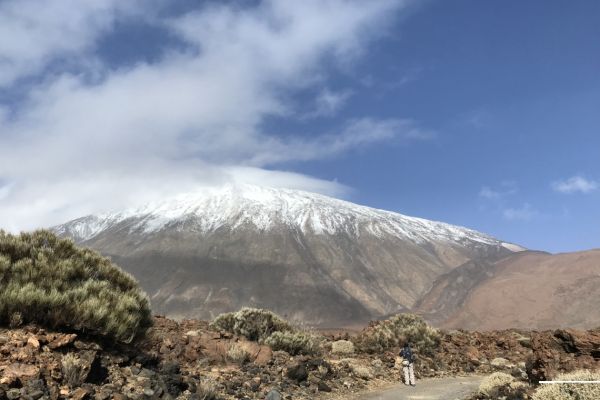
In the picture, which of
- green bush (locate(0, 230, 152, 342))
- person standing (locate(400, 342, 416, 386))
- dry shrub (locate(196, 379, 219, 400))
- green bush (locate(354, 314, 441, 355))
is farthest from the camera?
green bush (locate(354, 314, 441, 355))

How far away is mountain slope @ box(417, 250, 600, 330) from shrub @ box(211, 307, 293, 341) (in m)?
49.2

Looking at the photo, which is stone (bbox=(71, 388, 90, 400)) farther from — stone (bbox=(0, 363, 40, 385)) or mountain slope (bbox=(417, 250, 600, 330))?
mountain slope (bbox=(417, 250, 600, 330))

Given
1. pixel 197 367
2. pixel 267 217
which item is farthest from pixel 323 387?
pixel 267 217

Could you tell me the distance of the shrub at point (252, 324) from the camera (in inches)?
669

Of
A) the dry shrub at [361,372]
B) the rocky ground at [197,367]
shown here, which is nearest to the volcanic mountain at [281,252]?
the dry shrub at [361,372]

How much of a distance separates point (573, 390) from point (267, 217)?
453 ft

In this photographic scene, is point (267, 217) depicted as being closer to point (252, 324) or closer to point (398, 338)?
point (398, 338)

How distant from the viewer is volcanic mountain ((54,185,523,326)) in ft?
334

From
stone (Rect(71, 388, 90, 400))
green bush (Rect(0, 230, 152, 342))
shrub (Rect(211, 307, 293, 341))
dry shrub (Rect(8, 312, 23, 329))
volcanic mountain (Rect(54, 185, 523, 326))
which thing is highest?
volcanic mountain (Rect(54, 185, 523, 326))

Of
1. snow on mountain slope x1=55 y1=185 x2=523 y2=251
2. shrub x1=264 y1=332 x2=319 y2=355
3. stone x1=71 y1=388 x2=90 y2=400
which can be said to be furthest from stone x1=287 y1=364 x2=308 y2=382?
snow on mountain slope x1=55 y1=185 x2=523 y2=251

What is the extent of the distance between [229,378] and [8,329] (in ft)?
15.4

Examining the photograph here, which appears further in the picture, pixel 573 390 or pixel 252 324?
pixel 252 324

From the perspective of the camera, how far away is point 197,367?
37.3 ft

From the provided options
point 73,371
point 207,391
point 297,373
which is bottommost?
point 297,373
